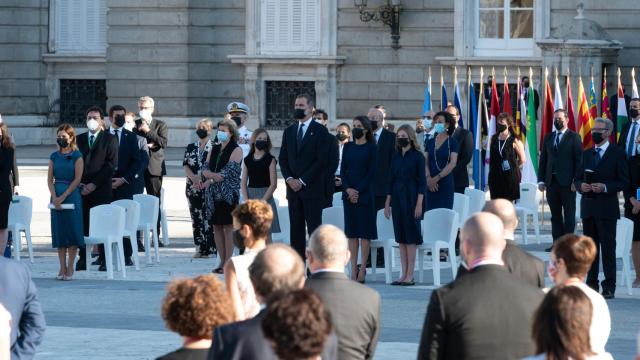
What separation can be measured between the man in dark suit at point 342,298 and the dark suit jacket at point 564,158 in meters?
9.59

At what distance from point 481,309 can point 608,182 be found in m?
7.98

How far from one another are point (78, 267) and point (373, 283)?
3187 mm

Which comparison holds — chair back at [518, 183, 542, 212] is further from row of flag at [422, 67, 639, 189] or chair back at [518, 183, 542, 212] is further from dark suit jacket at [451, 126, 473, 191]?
dark suit jacket at [451, 126, 473, 191]

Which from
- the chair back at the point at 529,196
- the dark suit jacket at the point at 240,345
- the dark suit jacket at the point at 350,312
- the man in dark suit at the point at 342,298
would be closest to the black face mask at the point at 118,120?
the chair back at the point at 529,196

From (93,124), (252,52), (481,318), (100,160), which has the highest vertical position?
(252,52)

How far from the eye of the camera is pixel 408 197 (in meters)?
15.5

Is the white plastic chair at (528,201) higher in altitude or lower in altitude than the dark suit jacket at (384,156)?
lower

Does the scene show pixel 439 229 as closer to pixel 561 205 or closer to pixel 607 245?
pixel 607 245

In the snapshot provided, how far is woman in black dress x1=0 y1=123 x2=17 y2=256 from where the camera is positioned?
16.0 metres

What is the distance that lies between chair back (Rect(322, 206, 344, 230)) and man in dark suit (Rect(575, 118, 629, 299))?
2.51 m

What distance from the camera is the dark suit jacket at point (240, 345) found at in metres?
5.97

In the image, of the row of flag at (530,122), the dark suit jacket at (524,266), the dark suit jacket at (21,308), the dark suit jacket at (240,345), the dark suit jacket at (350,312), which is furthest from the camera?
the row of flag at (530,122)

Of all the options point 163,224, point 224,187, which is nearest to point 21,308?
point 224,187

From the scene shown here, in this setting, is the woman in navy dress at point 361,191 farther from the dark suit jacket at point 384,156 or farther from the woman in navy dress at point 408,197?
the dark suit jacket at point 384,156
